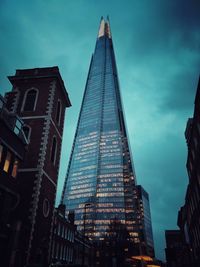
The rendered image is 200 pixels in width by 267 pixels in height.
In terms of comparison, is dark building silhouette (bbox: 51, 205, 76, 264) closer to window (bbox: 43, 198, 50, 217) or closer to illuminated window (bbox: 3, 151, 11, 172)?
window (bbox: 43, 198, 50, 217)

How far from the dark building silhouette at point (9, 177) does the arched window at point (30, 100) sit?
7246mm

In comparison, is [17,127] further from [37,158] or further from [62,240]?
[62,240]

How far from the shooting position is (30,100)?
34.7 meters

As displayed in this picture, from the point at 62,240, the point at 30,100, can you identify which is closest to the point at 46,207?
the point at 30,100

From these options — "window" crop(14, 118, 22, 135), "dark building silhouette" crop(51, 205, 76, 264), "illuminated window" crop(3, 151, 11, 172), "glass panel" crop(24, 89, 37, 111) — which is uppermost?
"glass panel" crop(24, 89, 37, 111)

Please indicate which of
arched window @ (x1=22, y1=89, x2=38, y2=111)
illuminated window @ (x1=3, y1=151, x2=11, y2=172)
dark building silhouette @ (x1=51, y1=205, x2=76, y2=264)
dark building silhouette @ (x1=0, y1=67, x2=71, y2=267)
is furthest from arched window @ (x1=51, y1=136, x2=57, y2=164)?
dark building silhouette @ (x1=51, y1=205, x2=76, y2=264)

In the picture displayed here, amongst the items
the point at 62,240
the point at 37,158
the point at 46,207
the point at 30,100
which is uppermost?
the point at 30,100

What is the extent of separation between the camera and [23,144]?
26844 millimetres

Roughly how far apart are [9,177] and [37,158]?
568cm

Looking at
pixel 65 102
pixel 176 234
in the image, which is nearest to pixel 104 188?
pixel 176 234

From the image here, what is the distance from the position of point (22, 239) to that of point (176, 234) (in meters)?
104

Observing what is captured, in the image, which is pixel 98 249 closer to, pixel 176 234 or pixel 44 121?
pixel 176 234

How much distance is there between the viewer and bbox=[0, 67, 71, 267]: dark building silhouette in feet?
80.5

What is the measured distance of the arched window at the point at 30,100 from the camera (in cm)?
3378
